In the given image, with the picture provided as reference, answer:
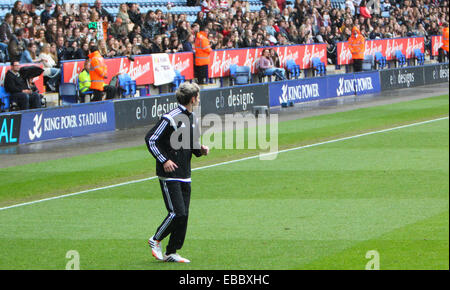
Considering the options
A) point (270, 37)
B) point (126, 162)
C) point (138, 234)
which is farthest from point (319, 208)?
point (270, 37)

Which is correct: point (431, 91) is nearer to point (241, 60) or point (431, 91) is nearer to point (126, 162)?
point (241, 60)

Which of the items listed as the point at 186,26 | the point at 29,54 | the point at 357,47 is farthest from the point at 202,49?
the point at 357,47

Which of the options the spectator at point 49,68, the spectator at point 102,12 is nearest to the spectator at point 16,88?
the spectator at point 49,68

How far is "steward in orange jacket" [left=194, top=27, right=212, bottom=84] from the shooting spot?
30.8 m

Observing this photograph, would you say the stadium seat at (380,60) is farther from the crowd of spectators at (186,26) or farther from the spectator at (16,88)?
Answer: the spectator at (16,88)

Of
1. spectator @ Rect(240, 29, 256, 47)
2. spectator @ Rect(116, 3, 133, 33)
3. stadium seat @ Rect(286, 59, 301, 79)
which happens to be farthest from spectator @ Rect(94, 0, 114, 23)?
stadium seat @ Rect(286, 59, 301, 79)

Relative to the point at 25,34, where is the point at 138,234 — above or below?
below

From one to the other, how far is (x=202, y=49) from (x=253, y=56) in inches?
158

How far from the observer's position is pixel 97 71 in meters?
25.5

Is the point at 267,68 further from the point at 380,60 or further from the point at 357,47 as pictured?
the point at 380,60

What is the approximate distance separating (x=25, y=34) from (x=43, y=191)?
469 inches

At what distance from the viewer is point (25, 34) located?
25.7m
